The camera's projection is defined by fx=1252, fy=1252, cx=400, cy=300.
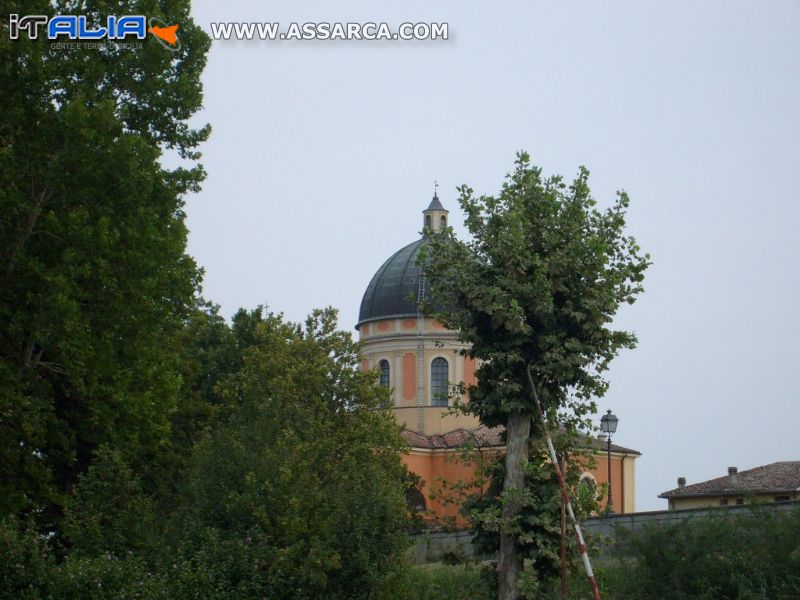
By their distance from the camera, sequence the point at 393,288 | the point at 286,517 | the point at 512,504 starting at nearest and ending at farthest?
the point at 512,504
the point at 286,517
the point at 393,288

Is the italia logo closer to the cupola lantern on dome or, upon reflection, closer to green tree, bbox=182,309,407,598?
green tree, bbox=182,309,407,598

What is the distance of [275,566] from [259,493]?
2444 mm

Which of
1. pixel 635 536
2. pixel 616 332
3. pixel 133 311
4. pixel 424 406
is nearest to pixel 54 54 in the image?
pixel 133 311

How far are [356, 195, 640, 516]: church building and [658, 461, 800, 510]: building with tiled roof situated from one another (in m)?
2.62

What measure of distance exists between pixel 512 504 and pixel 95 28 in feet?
38.1

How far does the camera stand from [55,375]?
2391 cm

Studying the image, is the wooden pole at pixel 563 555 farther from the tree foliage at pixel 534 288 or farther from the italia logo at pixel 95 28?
the italia logo at pixel 95 28

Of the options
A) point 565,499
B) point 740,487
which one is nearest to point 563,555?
point 565,499

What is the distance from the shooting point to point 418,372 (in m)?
55.5

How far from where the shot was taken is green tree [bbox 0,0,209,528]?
21.6 m

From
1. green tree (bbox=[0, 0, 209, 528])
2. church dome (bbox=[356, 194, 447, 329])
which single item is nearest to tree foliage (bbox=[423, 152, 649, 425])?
green tree (bbox=[0, 0, 209, 528])

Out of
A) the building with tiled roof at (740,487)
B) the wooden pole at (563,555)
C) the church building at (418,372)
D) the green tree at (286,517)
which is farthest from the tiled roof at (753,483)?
the wooden pole at (563,555)

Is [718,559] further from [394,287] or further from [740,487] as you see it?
[394,287]

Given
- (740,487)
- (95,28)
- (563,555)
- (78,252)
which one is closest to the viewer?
(563,555)
